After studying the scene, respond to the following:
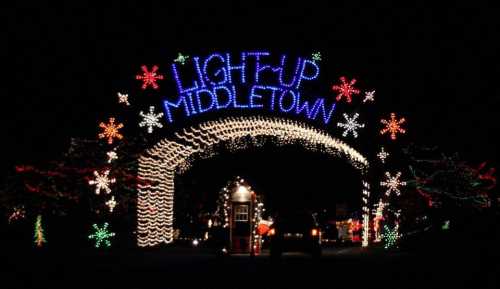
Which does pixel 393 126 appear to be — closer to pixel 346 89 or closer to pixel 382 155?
pixel 382 155

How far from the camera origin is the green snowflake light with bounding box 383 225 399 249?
29703mm

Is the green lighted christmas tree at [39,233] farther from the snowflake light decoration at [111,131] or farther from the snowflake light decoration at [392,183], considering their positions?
the snowflake light decoration at [392,183]

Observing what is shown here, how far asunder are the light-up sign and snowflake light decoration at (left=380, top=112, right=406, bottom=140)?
1831 mm

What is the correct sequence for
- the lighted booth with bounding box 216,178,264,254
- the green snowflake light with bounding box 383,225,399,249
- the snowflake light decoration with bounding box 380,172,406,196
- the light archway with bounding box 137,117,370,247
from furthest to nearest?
the green snowflake light with bounding box 383,225,399,249 → the snowflake light decoration with bounding box 380,172,406,196 → the light archway with bounding box 137,117,370,247 → the lighted booth with bounding box 216,178,264,254

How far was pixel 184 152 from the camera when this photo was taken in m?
30.1

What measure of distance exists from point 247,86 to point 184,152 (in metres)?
3.18

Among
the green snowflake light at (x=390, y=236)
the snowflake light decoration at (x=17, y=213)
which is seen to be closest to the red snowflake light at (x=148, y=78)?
the snowflake light decoration at (x=17, y=213)

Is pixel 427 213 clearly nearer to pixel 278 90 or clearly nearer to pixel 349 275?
pixel 278 90

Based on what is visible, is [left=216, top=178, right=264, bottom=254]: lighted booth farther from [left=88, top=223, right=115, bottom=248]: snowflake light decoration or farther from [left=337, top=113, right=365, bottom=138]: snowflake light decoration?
[left=88, top=223, right=115, bottom=248]: snowflake light decoration

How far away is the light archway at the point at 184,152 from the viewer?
2900cm

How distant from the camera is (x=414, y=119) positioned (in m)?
30.5

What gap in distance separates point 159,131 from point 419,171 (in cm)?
889

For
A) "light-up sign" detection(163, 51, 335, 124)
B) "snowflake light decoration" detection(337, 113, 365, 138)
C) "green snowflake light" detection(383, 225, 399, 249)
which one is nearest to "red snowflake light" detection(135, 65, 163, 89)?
"light-up sign" detection(163, 51, 335, 124)

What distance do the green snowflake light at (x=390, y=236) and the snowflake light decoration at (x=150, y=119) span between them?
8421 mm
